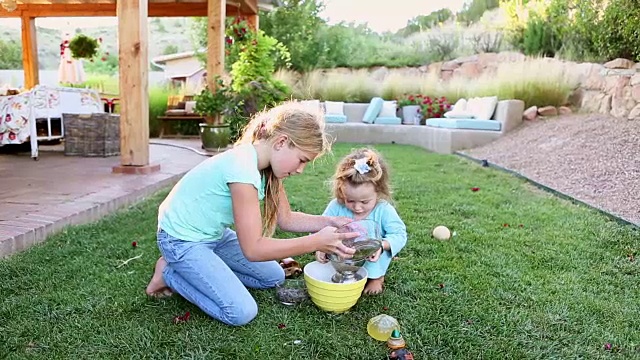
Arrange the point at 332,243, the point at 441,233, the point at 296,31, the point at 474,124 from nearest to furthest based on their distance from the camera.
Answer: the point at 332,243 → the point at 441,233 → the point at 474,124 → the point at 296,31

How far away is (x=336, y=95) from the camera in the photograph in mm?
10672

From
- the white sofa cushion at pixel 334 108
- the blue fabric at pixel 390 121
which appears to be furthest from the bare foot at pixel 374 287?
the white sofa cushion at pixel 334 108

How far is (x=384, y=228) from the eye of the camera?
220cm

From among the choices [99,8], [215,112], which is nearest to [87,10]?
[99,8]

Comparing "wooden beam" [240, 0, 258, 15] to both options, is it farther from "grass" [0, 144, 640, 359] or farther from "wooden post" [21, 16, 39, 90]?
"grass" [0, 144, 640, 359]

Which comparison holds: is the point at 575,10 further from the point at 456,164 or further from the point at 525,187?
the point at 525,187

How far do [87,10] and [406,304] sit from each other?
819cm

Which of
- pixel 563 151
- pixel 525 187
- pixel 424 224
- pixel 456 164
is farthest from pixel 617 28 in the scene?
pixel 424 224

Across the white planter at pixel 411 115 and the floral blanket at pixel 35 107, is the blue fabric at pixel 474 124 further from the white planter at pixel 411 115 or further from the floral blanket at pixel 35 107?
the floral blanket at pixel 35 107

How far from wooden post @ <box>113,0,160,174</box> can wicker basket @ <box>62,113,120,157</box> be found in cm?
145

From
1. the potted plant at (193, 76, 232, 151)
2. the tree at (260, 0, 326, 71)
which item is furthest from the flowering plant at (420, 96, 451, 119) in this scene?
the tree at (260, 0, 326, 71)

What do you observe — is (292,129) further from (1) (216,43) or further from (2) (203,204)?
(1) (216,43)

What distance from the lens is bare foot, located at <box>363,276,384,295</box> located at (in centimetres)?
205

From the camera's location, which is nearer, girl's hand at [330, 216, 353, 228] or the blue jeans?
the blue jeans
